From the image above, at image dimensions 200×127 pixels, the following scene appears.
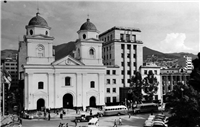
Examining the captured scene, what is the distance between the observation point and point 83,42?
45969mm

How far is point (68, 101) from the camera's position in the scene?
44.9 m

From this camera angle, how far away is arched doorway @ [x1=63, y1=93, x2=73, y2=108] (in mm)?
44656

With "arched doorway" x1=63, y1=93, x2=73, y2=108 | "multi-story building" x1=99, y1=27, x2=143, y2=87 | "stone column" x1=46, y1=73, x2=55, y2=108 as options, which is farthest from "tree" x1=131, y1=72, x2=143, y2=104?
"stone column" x1=46, y1=73, x2=55, y2=108

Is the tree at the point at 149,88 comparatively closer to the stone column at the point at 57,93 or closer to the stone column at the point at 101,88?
the stone column at the point at 101,88

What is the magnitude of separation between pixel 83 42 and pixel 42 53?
9.61 m

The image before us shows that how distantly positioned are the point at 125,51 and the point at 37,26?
992 inches

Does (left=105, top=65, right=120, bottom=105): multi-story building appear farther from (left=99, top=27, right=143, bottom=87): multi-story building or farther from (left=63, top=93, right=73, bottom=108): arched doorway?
(left=63, top=93, right=73, bottom=108): arched doorway

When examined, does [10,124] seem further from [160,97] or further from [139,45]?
[160,97]

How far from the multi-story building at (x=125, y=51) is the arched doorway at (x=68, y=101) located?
16.0m

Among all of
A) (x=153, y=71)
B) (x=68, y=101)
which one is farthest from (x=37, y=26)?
(x=153, y=71)

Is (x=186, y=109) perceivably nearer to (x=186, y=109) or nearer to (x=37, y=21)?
(x=186, y=109)

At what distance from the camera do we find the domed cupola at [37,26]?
41531 millimetres

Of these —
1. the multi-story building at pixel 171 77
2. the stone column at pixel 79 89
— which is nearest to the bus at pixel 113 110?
the stone column at pixel 79 89

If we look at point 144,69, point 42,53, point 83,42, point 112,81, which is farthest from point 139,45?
point 42,53
